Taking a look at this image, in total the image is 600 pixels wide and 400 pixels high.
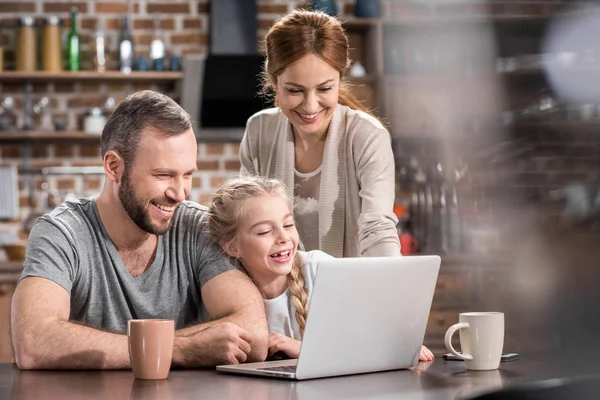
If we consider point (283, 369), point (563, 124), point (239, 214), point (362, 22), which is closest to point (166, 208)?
point (239, 214)

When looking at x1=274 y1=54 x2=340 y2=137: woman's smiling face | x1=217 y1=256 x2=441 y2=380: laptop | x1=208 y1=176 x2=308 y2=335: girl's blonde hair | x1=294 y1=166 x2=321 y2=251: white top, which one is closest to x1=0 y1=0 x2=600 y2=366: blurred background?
x1=294 y1=166 x2=321 y2=251: white top

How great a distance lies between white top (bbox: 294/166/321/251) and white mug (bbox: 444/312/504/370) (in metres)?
0.91

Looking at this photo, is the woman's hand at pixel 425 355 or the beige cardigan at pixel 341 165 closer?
the woman's hand at pixel 425 355

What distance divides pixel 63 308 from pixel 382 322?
22.4 inches

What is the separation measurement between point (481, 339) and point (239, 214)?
58 cm

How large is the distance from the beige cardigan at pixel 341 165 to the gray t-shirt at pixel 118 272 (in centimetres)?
51

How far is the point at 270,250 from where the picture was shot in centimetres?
171

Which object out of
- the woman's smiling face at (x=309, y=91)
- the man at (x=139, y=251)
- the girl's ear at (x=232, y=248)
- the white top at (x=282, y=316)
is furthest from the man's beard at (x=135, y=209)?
the woman's smiling face at (x=309, y=91)

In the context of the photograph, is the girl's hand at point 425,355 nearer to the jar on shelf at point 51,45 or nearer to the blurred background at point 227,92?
the blurred background at point 227,92

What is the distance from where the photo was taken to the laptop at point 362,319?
1.26 metres

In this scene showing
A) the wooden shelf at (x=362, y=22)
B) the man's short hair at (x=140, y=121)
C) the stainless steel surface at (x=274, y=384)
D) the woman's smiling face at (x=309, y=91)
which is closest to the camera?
the stainless steel surface at (x=274, y=384)

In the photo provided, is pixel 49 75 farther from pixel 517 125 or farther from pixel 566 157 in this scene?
pixel 566 157

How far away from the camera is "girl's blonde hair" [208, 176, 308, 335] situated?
1.72 m


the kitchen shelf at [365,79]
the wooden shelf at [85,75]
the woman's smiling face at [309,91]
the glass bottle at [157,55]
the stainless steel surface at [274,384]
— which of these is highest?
the glass bottle at [157,55]
